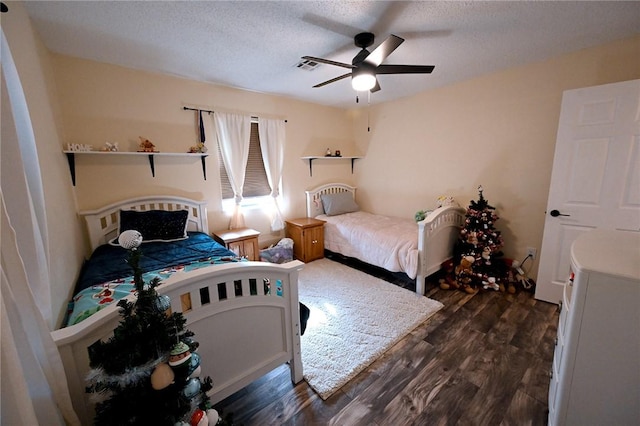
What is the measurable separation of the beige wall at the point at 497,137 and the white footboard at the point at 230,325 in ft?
9.21

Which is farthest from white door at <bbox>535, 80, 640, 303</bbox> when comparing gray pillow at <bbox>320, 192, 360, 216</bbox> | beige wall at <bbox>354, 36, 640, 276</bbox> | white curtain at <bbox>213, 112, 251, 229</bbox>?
white curtain at <bbox>213, 112, 251, 229</bbox>

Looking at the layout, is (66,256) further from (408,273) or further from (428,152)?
(428,152)

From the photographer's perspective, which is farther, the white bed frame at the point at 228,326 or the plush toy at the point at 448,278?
the plush toy at the point at 448,278

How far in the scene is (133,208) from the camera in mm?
2664

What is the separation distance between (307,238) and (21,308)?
2955 millimetres

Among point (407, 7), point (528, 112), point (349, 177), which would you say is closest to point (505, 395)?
point (407, 7)

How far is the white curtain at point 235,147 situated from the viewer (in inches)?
124

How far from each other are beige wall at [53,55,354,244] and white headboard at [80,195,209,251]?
0.36ft

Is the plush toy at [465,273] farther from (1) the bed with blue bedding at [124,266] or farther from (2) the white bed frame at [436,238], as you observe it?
(1) the bed with blue bedding at [124,266]

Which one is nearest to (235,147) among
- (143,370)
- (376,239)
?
(376,239)

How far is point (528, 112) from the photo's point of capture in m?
2.69

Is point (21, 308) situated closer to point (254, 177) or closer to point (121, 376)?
point (121, 376)

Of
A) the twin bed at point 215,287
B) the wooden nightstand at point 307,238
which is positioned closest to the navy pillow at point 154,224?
the twin bed at point 215,287

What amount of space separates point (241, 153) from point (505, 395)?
3.44 meters
